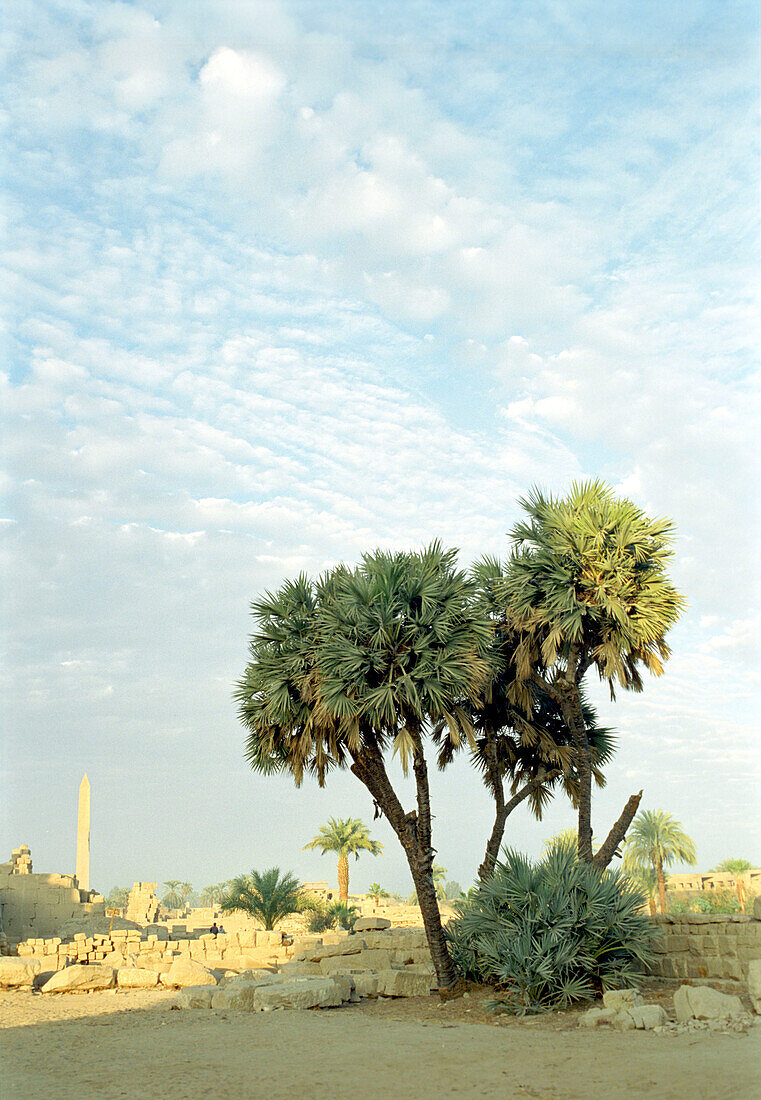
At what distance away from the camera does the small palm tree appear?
26.9 metres

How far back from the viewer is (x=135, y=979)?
19.1 m

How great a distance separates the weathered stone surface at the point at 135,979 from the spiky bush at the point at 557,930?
28.4 feet

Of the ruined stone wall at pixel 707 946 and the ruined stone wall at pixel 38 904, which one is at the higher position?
the ruined stone wall at pixel 707 946

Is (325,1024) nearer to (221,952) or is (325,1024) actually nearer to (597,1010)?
(597,1010)

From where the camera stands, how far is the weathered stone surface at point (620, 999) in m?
10.9

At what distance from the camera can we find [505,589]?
17828 mm

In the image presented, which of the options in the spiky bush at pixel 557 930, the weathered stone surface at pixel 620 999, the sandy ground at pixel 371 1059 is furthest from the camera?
the spiky bush at pixel 557 930

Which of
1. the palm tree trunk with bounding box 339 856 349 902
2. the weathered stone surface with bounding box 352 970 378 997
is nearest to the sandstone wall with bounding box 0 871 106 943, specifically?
the palm tree trunk with bounding box 339 856 349 902

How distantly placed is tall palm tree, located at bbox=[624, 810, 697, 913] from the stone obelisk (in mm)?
27202

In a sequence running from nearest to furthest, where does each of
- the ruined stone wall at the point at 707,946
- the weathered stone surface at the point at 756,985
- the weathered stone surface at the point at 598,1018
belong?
the weathered stone surface at the point at 756,985 < the weathered stone surface at the point at 598,1018 < the ruined stone wall at the point at 707,946

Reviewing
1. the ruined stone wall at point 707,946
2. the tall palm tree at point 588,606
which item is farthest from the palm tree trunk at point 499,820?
the ruined stone wall at point 707,946

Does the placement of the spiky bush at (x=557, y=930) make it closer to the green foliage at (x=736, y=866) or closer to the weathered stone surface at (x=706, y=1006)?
the weathered stone surface at (x=706, y=1006)

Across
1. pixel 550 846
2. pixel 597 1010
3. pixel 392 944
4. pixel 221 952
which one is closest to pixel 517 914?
pixel 550 846

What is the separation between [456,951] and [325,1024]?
377 centimetres
